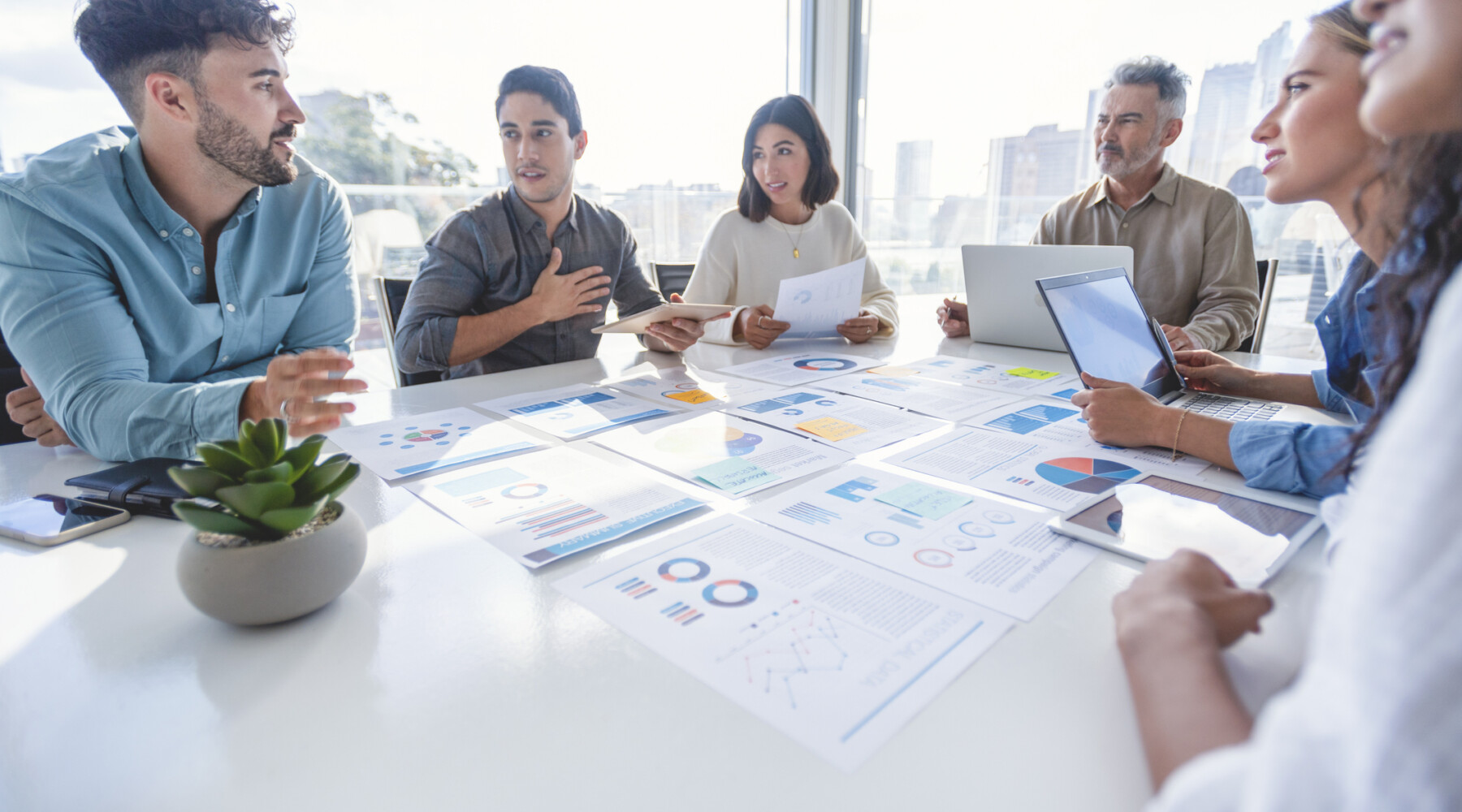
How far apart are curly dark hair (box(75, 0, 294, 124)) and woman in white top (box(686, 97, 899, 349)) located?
1484 millimetres

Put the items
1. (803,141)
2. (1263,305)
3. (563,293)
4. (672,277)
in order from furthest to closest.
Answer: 1. (672,277)
2. (803,141)
3. (1263,305)
4. (563,293)

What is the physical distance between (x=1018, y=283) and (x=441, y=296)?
1515 mm

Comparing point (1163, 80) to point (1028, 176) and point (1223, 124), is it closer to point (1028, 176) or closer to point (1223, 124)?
point (1223, 124)

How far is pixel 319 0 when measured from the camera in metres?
2.48

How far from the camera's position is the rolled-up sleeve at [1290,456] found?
0.86 m

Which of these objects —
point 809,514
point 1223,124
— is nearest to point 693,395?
point 809,514

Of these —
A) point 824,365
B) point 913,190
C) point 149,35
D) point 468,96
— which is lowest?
point 824,365

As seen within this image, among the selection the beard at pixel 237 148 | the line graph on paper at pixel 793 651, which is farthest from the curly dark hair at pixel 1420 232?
the beard at pixel 237 148

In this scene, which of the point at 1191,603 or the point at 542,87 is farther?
the point at 542,87

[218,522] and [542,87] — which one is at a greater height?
[542,87]

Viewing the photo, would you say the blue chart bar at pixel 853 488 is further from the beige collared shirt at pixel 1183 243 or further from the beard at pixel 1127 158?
the beard at pixel 1127 158

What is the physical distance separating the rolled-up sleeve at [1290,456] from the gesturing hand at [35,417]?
1.80 metres

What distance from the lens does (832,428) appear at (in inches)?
48.0

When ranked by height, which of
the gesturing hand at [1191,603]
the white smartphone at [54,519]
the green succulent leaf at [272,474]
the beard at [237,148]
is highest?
the beard at [237,148]
